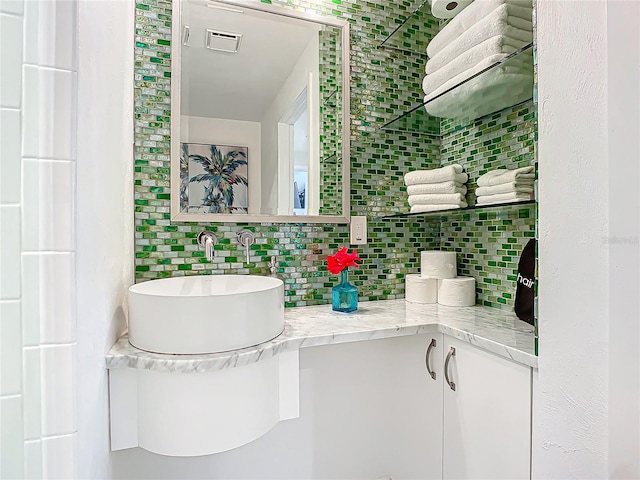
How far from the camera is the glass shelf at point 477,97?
1141 mm

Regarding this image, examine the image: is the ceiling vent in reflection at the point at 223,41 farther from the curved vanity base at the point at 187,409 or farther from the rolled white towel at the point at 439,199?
the curved vanity base at the point at 187,409

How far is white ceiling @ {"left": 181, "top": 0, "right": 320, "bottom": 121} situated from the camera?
54.7 inches

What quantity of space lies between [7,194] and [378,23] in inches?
62.3

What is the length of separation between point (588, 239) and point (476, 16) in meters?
0.97

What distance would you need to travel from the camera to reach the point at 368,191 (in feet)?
5.37

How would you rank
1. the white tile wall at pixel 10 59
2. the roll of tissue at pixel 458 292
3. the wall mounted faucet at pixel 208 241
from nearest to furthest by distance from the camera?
the white tile wall at pixel 10 59 < the wall mounted faucet at pixel 208 241 < the roll of tissue at pixel 458 292

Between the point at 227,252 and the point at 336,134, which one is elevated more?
the point at 336,134

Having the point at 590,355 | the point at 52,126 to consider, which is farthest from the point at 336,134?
the point at 590,355

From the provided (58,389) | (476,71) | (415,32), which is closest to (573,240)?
(476,71)

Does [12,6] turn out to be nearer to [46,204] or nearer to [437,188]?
[46,204]

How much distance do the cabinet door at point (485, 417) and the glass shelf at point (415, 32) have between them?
1.33m

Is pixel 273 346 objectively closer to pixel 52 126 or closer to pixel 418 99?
pixel 52 126

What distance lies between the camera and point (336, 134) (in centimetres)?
159

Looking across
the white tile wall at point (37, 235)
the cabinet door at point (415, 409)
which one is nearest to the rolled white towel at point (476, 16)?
the cabinet door at point (415, 409)
